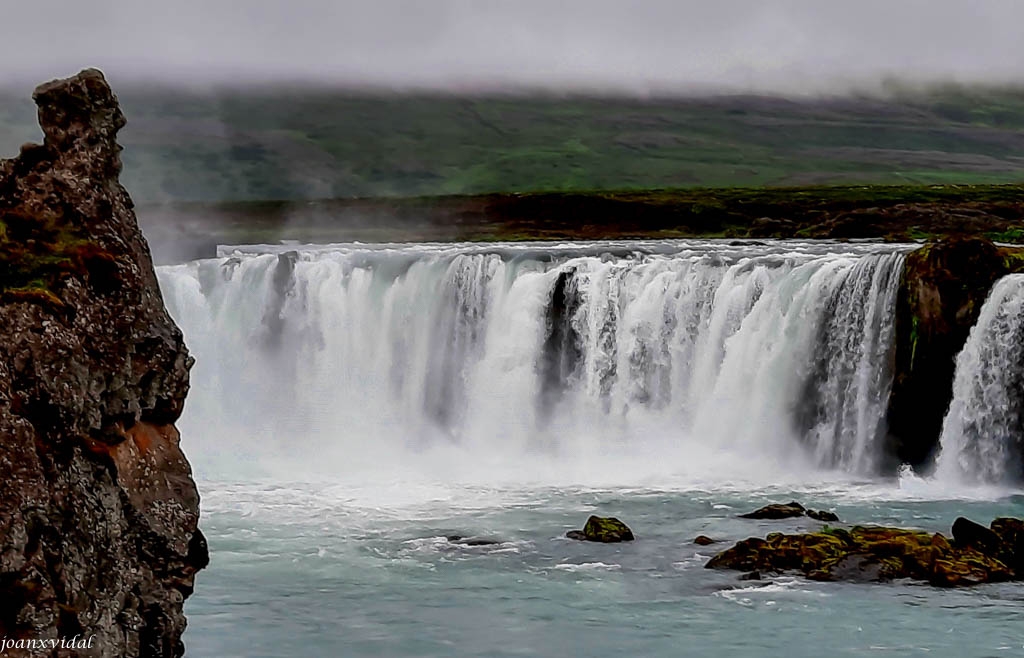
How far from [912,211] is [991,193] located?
A: 310 inches

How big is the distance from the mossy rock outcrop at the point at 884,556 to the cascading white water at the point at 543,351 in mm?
8712

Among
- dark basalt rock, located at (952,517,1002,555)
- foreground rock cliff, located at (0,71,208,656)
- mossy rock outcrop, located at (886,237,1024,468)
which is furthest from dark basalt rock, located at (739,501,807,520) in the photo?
foreground rock cliff, located at (0,71,208,656)

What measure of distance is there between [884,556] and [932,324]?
9136 mm

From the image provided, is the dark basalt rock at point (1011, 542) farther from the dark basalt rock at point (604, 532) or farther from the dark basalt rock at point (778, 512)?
the dark basalt rock at point (604, 532)

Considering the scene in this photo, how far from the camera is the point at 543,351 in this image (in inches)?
1192

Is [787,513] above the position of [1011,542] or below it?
below

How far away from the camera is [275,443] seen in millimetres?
30578

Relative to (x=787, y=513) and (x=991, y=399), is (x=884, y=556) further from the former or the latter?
(x=991, y=399)

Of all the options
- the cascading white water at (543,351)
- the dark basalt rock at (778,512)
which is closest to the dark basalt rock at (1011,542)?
the dark basalt rock at (778,512)

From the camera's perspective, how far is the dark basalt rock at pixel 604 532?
19469 mm

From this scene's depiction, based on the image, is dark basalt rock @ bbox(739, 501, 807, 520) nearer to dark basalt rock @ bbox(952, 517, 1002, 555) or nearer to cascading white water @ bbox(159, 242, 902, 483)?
dark basalt rock @ bbox(952, 517, 1002, 555)

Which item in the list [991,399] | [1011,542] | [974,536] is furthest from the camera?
[991,399]
